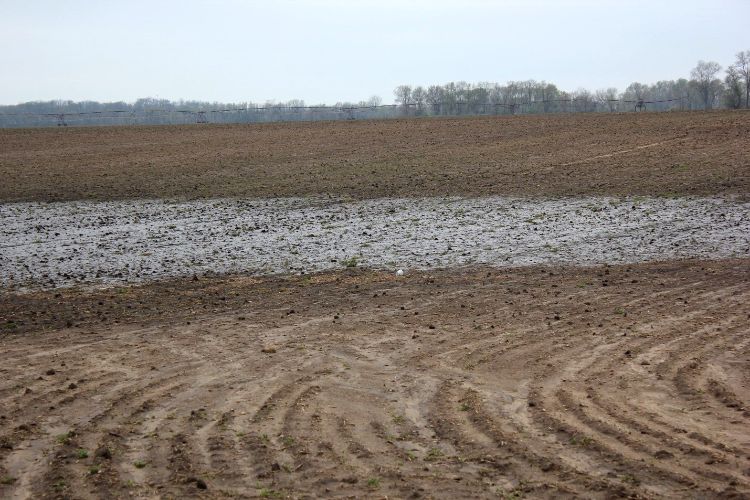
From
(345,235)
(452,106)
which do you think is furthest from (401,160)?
(452,106)

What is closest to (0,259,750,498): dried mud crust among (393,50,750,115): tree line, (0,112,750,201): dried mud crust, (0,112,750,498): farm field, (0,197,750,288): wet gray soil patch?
(0,112,750,498): farm field

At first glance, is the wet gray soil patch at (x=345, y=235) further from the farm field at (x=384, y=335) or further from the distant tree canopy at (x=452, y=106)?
the distant tree canopy at (x=452, y=106)

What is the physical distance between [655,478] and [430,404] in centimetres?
220

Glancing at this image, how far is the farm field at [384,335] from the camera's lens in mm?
5965

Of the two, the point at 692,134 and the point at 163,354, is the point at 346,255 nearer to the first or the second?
the point at 163,354

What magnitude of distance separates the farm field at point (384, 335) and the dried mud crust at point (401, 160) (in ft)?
0.80

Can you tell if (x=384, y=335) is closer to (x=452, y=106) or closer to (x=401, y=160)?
(x=401, y=160)

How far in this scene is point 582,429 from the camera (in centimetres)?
652

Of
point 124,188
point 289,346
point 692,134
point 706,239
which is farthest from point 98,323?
point 692,134

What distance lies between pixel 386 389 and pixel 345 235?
363 inches

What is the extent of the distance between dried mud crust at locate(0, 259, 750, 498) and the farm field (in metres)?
0.03

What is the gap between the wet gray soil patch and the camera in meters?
14.3

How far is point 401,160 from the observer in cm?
2820

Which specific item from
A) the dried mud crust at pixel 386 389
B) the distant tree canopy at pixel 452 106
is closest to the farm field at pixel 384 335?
the dried mud crust at pixel 386 389
